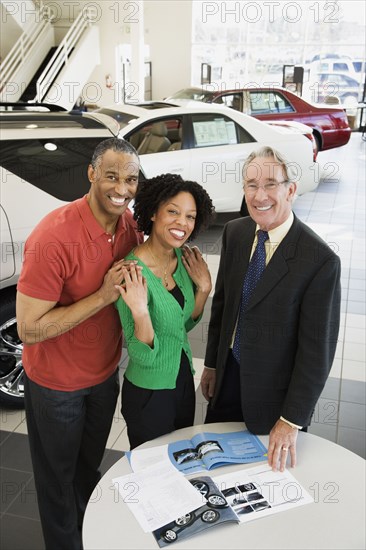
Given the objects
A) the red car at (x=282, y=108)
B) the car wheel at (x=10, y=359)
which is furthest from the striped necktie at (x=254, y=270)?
the red car at (x=282, y=108)

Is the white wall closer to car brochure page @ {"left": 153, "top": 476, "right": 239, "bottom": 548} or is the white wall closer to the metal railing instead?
the metal railing

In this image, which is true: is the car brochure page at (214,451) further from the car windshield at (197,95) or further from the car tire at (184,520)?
the car windshield at (197,95)

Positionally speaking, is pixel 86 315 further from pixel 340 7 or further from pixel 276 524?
pixel 340 7

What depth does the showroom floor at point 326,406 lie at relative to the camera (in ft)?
8.78

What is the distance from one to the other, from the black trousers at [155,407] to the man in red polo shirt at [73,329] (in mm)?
159

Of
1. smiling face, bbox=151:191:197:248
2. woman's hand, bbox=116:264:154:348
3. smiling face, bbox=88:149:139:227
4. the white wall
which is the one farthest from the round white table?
the white wall

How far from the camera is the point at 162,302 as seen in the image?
187 cm

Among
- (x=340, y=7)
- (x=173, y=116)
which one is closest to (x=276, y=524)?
(x=173, y=116)

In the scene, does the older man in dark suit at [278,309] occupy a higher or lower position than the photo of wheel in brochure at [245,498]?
higher

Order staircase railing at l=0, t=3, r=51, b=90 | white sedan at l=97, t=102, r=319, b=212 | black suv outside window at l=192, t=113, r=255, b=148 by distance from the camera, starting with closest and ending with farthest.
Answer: white sedan at l=97, t=102, r=319, b=212, black suv outside window at l=192, t=113, r=255, b=148, staircase railing at l=0, t=3, r=51, b=90

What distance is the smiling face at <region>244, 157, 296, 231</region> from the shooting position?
176 centimetres

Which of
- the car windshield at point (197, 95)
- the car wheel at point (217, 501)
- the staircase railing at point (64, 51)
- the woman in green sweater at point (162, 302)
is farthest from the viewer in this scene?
the staircase railing at point (64, 51)

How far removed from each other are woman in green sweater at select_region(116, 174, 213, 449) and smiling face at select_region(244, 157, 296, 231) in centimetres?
23

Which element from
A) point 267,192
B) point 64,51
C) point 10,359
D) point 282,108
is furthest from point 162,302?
point 64,51
